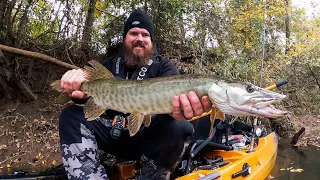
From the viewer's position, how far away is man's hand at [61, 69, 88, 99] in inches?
97.4

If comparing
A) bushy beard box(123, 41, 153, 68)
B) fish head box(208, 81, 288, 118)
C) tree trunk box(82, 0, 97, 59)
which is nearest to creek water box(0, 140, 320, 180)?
bushy beard box(123, 41, 153, 68)

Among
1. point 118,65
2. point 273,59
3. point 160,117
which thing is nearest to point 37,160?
point 118,65

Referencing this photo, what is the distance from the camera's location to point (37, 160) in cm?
527

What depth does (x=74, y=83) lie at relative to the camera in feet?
8.12

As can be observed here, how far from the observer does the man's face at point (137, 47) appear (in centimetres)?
319

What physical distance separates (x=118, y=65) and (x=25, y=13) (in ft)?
11.0

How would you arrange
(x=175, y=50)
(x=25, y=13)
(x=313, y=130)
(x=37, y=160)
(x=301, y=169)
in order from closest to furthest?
1. (x=301, y=169)
2. (x=37, y=160)
3. (x=25, y=13)
4. (x=175, y=50)
5. (x=313, y=130)

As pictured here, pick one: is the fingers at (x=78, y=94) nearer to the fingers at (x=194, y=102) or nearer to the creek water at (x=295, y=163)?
the fingers at (x=194, y=102)

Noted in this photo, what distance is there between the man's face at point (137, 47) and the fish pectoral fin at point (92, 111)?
90cm

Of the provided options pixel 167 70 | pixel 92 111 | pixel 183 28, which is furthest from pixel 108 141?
pixel 183 28

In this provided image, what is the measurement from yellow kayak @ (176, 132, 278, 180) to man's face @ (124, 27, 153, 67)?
114 cm

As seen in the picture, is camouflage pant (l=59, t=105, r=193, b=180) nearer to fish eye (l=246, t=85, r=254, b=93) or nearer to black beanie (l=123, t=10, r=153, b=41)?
fish eye (l=246, t=85, r=254, b=93)

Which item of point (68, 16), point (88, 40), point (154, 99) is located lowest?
point (154, 99)

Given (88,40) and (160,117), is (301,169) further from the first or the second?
(88,40)
